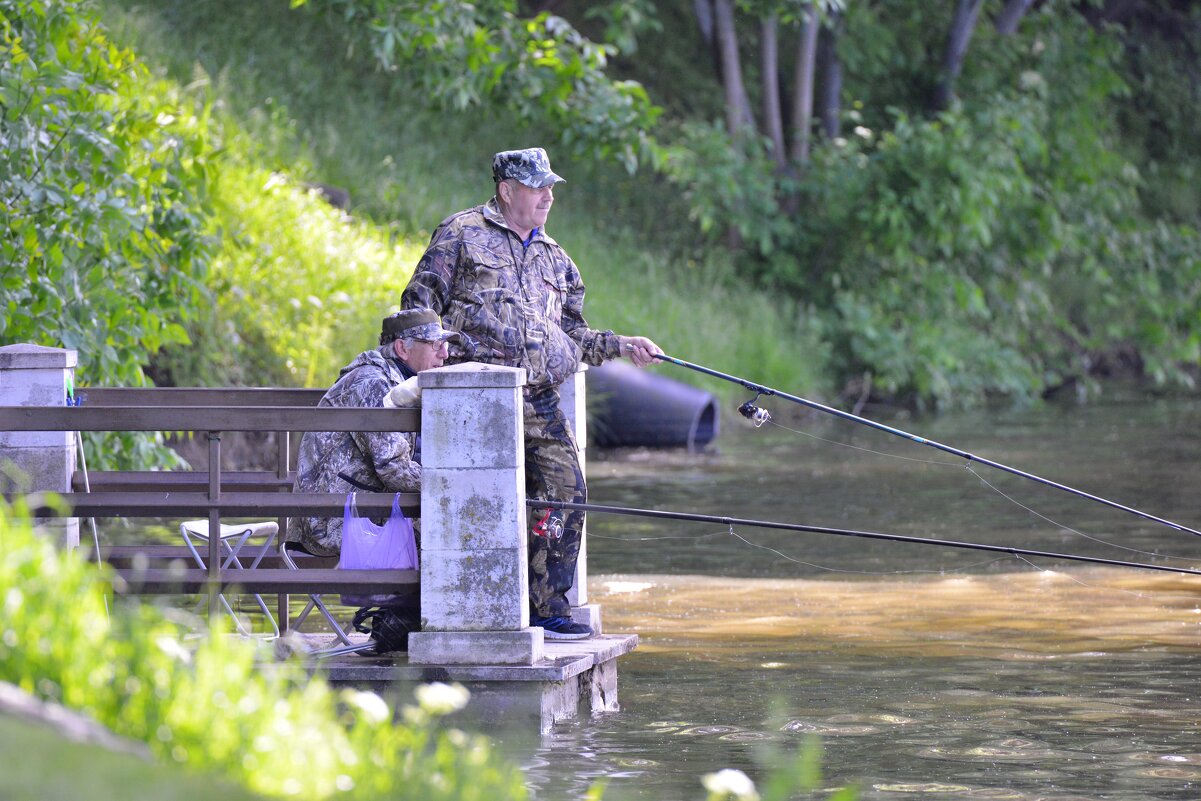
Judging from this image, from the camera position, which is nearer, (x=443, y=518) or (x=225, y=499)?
(x=443, y=518)

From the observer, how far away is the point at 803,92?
2466 centimetres

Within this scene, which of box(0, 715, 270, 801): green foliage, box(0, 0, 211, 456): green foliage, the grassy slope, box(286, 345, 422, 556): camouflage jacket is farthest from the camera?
the grassy slope

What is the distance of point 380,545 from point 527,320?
3.67 feet

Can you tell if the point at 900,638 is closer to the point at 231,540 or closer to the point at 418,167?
the point at 231,540

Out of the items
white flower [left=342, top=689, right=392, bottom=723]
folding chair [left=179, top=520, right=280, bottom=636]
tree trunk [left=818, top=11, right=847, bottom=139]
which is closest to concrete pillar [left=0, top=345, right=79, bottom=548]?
folding chair [left=179, top=520, right=280, bottom=636]

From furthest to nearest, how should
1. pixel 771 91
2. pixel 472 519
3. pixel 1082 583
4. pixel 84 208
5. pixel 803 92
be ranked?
1. pixel 803 92
2. pixel 771 91
3. pixel 1082 583
4. pixel 84 208
5. pixel 472 519

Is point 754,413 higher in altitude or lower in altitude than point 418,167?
lower

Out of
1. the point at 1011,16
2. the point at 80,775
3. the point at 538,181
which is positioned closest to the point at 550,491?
the point at 538,181

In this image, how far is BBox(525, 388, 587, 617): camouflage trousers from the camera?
7.10 m

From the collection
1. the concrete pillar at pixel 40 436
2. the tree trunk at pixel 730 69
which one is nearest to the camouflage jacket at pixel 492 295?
the concrete pillar at pixel 40 436

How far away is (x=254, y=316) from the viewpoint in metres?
14.7

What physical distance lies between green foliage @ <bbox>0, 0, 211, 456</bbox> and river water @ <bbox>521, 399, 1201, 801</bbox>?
306cm

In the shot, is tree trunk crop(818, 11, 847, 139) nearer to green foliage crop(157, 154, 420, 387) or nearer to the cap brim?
green foliage crop(157, 154, 420, 387)

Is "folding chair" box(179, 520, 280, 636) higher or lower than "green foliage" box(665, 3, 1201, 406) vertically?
lower
